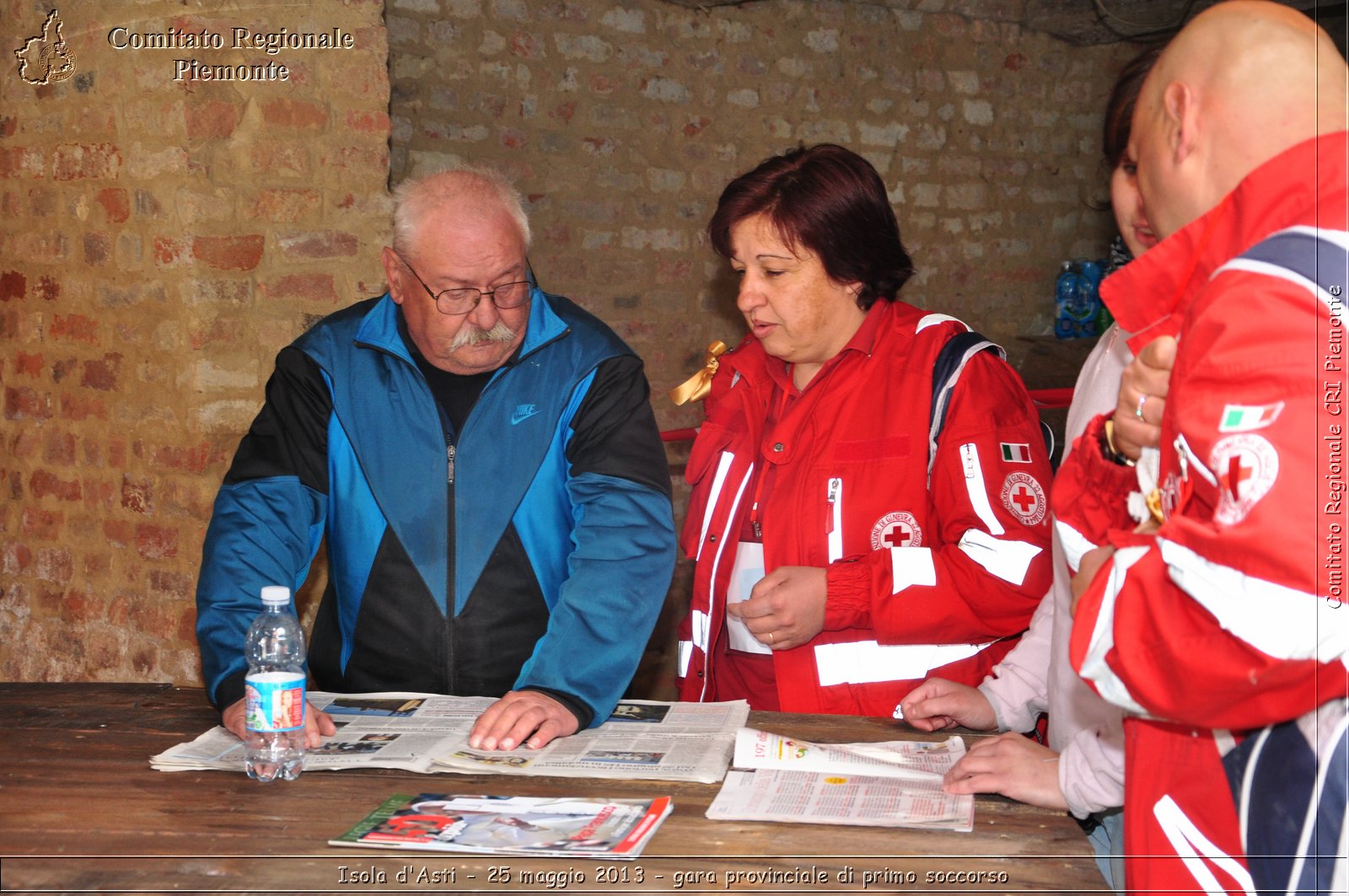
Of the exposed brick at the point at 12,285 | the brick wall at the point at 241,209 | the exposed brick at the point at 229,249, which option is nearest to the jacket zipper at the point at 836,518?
the brick wall at the point at 241,209

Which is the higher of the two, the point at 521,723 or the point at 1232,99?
the point at 1232,99

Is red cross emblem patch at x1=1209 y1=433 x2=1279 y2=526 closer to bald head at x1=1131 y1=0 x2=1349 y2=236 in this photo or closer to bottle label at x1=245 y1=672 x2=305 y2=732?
bald head at x1=1131 y1=0 x2=1349 y2=236

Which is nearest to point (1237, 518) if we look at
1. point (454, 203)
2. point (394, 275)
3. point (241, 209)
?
point (454, 203)

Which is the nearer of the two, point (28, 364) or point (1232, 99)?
point (1232, 99)

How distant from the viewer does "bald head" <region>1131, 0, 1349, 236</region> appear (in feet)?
3.99

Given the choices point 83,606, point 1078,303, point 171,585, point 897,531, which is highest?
point 1078,303

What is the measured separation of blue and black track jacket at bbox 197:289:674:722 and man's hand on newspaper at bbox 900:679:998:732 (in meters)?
0.54

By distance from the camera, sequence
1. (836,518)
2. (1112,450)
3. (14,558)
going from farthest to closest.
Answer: (14,558), (836,518), (1112,450)

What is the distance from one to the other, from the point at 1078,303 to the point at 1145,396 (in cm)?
550

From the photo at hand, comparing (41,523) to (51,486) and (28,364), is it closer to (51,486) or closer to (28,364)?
(51,486)

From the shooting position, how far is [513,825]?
163 cm

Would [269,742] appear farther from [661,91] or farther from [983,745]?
[661,91]

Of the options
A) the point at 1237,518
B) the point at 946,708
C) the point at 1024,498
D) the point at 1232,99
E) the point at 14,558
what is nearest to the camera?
the point at 1237,518

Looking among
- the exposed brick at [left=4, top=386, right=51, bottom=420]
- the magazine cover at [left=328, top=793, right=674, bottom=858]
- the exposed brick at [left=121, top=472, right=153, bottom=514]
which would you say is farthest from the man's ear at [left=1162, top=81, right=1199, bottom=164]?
the exposed brick at [left=4, top=386, right=51, bottom=420]
